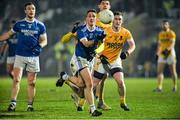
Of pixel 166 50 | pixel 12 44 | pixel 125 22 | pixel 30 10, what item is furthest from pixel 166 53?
pixel 125 22

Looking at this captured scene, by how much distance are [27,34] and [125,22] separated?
1215 inches

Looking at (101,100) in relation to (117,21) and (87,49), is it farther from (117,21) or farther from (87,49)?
(87,49)

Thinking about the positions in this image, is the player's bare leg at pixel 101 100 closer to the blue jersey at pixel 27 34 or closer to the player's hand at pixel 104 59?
the player's hand at pixel 104 59

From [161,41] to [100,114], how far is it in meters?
8.95

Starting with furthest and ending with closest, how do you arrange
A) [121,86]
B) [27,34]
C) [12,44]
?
[12,44]
[121,86]
[27,34]

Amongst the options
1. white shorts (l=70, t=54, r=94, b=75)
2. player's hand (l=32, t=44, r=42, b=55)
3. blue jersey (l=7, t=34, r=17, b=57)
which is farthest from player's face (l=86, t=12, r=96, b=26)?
blue jersey (l=7, t=34, r=17, b=57)

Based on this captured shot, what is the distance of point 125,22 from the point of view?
42.5 metres

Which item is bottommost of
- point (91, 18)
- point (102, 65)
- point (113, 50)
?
point (102, 65)

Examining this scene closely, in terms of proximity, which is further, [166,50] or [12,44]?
[166,50]

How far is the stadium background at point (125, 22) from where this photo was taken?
40.2 metres

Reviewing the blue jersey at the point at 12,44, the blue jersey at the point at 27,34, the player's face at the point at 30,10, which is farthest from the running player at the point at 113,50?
the blue jersey at the point at 12,44

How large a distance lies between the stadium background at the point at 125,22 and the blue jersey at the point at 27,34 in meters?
27.4

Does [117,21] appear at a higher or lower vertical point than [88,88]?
higher

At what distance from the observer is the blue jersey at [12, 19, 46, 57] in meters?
11.8
